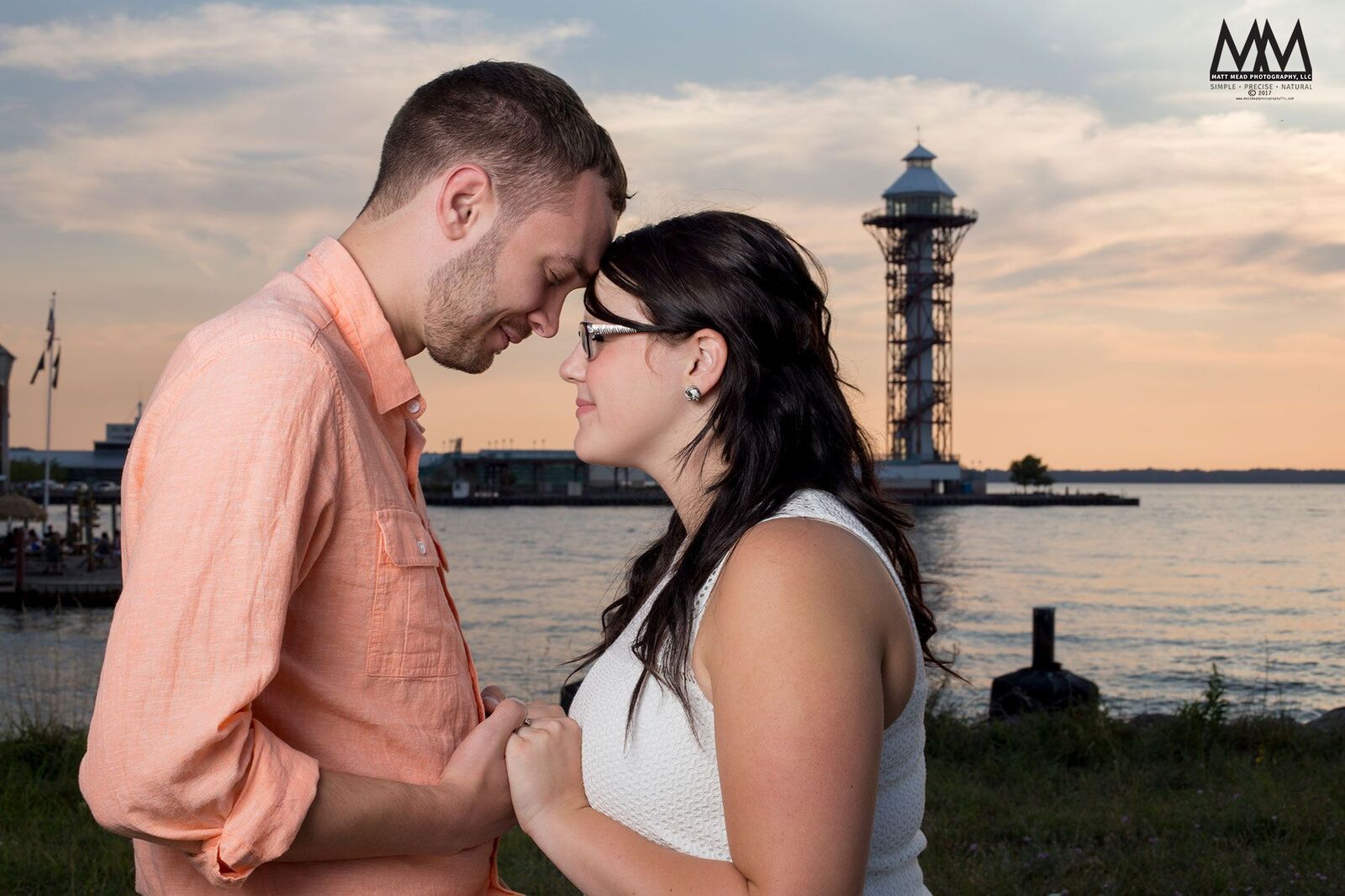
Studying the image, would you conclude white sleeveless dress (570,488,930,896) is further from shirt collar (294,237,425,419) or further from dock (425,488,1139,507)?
dock (425,488,1139,507)

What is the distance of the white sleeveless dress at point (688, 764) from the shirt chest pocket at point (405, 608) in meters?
0.29

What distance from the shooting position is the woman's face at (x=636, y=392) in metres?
1.95

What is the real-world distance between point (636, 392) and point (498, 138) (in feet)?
1.50

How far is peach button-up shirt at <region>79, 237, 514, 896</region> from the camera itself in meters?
1.41

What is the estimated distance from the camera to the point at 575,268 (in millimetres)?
1987

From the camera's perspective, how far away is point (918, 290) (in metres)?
76.1

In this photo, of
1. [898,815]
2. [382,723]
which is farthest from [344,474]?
[898,815]

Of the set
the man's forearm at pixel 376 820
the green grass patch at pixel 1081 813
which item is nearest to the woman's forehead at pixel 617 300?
the man's forearm at pixel 376 820

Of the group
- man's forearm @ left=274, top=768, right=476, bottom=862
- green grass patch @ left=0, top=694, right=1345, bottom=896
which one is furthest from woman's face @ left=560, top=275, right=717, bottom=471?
green grass patch @ left=0, top=694, right=1345, bottom=896

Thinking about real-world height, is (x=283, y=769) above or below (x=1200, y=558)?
above

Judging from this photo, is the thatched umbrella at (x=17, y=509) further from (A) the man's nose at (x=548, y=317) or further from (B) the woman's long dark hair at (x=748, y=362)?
(B) the woman's long dark hair at (x=748, y=362)

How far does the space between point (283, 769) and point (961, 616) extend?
26.7 meters

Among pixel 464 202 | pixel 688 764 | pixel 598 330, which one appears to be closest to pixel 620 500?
pixel 598 330

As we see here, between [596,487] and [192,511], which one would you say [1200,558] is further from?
[596,487]
